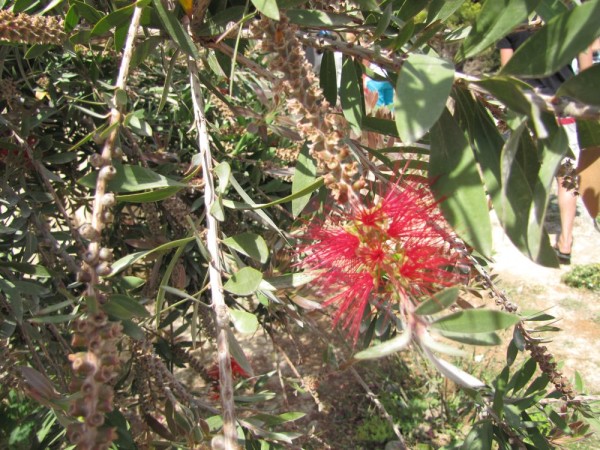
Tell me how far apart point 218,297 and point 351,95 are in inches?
13.3

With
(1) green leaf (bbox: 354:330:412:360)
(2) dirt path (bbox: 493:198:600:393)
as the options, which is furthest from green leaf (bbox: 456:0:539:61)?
(2) dirt path (bbox: 493:198:600:393)

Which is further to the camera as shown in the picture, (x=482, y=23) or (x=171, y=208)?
(x=171, y=208)

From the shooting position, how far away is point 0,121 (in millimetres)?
886

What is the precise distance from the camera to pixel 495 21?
51 centimetres

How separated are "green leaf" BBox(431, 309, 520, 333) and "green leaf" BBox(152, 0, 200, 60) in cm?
45

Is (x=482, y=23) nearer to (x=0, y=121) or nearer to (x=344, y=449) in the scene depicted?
(x=0, y=121)

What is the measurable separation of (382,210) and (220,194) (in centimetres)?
20

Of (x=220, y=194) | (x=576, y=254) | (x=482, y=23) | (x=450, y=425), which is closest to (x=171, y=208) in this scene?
(x=220, y=194)

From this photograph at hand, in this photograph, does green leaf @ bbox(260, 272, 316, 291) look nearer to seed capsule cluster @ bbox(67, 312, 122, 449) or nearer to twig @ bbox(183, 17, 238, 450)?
twig @ bbox(183, 17, 238, 450)

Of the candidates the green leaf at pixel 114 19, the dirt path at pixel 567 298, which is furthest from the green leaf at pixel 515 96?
the dirt path at pixel 567 298

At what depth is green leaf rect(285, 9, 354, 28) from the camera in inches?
24.6

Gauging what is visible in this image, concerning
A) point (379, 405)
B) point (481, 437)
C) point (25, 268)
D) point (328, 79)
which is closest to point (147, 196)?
point (328, 79)

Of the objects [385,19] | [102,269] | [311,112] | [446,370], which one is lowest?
[446,370]

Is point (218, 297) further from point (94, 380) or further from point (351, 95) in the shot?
point (351, 95)
